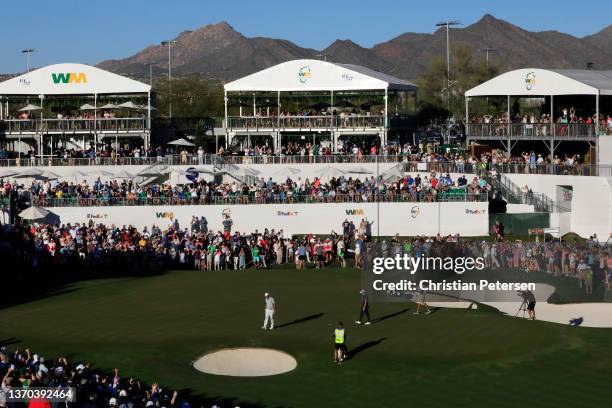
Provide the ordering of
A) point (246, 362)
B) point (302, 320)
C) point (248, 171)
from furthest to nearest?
point (248, 171), point (302, 320), point (246, 362)

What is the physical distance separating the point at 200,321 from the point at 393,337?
289 inches

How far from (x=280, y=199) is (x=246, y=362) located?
2621 centimetres

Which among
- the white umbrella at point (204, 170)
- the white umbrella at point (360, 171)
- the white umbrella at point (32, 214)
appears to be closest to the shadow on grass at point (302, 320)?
the white umbrella at point (32, 214)

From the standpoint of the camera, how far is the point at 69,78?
76.5 m

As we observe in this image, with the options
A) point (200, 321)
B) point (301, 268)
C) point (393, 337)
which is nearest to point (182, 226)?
point (301, 268)

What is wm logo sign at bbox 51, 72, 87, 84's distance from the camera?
7650 centimetres

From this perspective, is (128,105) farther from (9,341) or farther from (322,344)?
(322,344)

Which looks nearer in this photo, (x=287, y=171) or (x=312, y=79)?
(x=287, y=171)

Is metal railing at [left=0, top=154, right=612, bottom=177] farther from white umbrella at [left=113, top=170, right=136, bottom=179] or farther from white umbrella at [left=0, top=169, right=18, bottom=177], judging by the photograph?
white umbrella at [left=113, top=170, right=136, bottom=179]

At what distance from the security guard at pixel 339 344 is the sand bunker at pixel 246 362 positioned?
1315 millimetres

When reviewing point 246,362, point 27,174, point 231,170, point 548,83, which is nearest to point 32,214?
point 27,174

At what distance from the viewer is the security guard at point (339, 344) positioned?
32.0 meters

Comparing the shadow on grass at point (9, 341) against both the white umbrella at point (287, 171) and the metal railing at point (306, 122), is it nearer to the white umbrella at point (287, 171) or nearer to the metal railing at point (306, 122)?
the white umbrella at point (287, 171)

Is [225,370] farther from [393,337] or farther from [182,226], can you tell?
[182,226]
